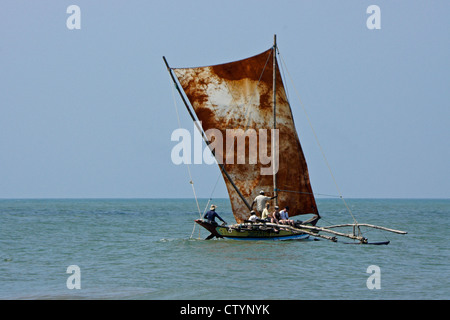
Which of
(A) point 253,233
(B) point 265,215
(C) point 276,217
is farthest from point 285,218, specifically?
(A) point 253,233

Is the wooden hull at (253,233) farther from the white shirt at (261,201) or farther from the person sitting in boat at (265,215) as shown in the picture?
the white shirt at (261,201)

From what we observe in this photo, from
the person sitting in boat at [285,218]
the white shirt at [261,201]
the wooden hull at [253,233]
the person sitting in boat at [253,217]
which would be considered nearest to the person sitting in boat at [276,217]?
the person sitting in boat at [285,218]

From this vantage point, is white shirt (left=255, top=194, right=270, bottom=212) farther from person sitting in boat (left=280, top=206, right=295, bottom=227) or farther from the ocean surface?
the ocean surface

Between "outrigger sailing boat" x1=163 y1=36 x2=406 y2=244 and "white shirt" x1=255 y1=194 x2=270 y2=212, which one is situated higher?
"outrigger sailing boat" x1=163 y1=36 x2=406 y2=244

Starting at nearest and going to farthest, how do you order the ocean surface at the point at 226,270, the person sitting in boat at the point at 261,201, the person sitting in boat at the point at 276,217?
the ocean surface at the point at 226,270, the person sitting in boat at the point at 276,217, the person sitting in boat at the point at 261,201

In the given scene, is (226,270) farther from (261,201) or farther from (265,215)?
(261,201)

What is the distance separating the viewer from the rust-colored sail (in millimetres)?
31031

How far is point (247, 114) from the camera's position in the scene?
31.2 meters

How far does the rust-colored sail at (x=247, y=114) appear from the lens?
31031 mm

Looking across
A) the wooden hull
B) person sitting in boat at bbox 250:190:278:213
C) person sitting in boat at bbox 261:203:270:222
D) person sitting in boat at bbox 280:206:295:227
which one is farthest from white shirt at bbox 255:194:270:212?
the wooden hull

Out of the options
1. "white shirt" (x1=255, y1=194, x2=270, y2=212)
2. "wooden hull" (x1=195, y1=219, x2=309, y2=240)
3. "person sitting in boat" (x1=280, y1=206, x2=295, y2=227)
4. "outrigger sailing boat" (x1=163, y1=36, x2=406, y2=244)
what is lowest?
"wooden hull" (x1=195, y1=219, x2=309, y2=240)

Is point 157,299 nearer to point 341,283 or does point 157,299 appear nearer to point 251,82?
point 341,283
